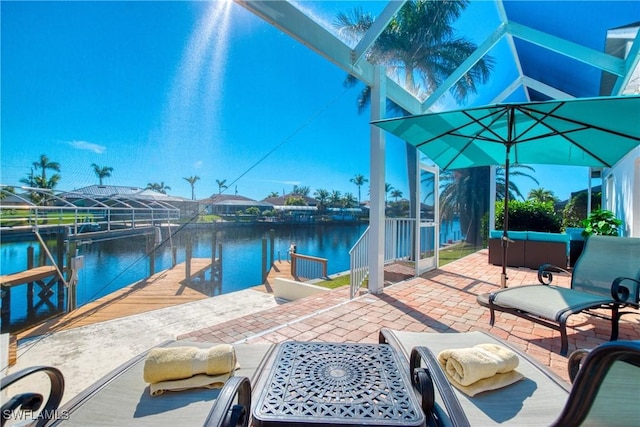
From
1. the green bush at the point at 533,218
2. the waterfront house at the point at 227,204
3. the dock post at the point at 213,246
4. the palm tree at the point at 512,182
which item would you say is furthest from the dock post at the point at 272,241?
the palm tree at the point at 512,182

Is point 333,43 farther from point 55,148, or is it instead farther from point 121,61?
point 55,148

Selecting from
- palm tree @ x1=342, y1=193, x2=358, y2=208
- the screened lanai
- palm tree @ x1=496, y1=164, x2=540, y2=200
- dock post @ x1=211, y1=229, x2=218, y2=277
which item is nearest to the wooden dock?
dock post @ x1=211, y1=229, x2=218, y2=277

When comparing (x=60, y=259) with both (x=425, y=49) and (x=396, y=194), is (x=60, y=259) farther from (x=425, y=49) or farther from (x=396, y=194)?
(x=425, y=49)

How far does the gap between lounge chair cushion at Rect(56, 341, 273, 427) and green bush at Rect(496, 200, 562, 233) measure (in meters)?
8.56

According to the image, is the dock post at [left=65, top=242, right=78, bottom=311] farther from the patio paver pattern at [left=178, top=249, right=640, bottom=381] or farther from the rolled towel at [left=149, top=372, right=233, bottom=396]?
the rolled towel at [left=149, top=372, right=233, bottom=396]

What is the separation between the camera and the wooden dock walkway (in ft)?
13.7

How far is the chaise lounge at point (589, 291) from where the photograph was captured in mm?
2447

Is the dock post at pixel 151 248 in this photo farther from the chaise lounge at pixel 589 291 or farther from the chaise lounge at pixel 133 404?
the chaise lounge at pixel 589 291

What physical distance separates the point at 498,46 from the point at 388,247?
4957 mm

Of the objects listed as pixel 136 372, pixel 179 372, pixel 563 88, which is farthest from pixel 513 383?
pixel 563 88

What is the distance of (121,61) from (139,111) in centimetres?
79

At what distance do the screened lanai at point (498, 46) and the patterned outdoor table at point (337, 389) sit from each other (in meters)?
2.87

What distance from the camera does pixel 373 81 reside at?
426cm

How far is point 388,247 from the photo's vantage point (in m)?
5.18
